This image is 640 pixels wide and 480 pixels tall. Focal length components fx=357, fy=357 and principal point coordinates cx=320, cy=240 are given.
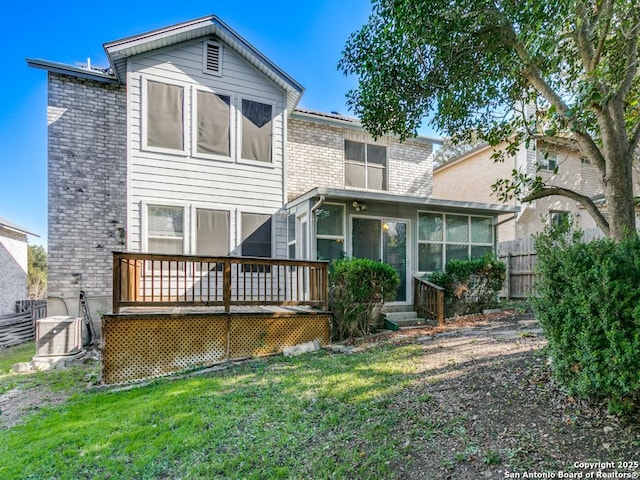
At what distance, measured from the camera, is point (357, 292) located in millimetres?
7168

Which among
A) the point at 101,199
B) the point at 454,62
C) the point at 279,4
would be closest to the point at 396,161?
the point at 279,4

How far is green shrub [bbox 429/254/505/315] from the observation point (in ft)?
29.4

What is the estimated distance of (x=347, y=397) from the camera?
4.01 metres

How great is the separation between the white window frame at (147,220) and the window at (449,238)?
592cm

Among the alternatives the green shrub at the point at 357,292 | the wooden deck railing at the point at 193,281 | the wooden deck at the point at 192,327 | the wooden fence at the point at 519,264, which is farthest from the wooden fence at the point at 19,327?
the wooden fence at the point at 519,264

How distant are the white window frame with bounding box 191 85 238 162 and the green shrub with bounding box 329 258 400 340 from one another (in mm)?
4129

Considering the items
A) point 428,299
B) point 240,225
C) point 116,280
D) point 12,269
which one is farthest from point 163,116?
point 12,269

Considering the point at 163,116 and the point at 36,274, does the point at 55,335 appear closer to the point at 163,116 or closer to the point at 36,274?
the point at 163,116

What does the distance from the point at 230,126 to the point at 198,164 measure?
1319 millimetres

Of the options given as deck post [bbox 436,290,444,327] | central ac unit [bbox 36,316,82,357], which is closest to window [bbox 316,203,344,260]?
deck post [bbox 436,290,444,327]

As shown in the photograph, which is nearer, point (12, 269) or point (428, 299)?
point (428, 299)

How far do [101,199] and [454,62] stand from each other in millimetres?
8758

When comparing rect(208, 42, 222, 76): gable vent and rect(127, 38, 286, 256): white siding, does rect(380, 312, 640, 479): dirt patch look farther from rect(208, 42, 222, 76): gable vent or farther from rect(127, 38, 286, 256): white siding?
rect(208, 42, 222, 76): gable vent

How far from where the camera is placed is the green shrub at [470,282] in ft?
29.4
